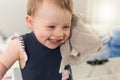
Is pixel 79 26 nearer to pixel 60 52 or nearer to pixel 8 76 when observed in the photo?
pixel 60 52

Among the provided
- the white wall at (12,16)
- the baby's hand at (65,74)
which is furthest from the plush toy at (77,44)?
the white wall at (12,16)

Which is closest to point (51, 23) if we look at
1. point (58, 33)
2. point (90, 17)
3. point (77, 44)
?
point (58, 33)

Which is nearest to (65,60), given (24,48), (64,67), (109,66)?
(64,67)

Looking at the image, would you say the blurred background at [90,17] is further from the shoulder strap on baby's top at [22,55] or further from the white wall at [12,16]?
the shoulder strap on baby's top at [22,55]

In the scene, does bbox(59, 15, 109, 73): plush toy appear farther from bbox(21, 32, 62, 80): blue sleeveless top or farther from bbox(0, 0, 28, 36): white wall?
bbox(0, 0, 28, 36): white wall

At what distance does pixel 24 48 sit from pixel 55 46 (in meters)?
0.09

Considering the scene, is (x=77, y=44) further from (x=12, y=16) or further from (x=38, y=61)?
(x=12, y=16)

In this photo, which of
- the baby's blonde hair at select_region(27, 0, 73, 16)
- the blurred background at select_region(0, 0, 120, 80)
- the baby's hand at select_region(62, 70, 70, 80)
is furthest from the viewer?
the blurred background at select_region(0, 0, 120, 80)

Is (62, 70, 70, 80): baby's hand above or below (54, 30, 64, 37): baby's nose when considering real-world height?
below

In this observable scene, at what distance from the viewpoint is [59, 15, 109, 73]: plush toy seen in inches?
28.2

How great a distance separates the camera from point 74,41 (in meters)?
0.72

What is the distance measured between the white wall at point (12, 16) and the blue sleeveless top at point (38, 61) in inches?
35.1

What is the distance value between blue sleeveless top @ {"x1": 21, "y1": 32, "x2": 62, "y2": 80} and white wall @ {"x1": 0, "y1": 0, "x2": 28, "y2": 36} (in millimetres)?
892

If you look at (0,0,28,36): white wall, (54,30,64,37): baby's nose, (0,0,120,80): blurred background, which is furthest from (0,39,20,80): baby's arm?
(0,0,28,36): white wall
